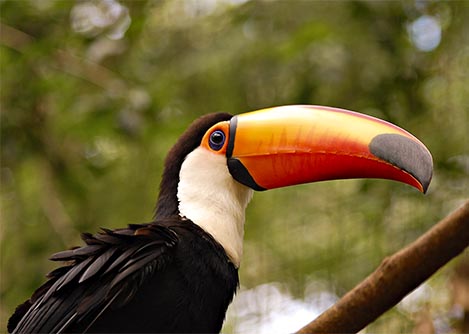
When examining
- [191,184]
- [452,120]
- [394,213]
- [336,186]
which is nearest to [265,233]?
[336,186]

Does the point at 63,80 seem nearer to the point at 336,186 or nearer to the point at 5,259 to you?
the point at 5,259

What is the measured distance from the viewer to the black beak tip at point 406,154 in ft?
9.17

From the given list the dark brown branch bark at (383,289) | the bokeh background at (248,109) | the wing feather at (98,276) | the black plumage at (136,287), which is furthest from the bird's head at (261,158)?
the bokeh background at (248,109)

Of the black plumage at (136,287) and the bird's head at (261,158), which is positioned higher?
the bird's head at (261,158)

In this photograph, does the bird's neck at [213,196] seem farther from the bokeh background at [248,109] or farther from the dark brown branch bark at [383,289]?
the bokeh background at [248,109]

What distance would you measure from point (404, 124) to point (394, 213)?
497 mm

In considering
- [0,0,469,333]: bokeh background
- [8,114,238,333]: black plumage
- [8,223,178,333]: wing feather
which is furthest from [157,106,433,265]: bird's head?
[0,0,469,333]: bokeh background

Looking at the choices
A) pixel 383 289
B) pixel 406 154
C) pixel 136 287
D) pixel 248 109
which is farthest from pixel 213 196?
pixel 248 109

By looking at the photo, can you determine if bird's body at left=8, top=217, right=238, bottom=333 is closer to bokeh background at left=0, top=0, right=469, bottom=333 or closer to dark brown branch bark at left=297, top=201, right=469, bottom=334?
dark brown branch bark at left=297, top=201, right=469, bottom=334

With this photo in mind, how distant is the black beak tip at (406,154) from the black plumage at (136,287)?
67 centimetres

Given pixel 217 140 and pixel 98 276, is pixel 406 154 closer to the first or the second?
pixel 217 140

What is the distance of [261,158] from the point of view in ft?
10.9

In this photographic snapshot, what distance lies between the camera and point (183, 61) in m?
5.85

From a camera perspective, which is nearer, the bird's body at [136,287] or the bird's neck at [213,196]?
the bird's body at [136,287]
